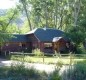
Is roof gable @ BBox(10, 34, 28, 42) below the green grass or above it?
above

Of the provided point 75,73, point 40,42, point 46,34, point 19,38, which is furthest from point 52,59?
point 19,38

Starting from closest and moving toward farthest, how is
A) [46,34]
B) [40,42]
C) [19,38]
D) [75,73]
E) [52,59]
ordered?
[75,73] → [52,59] → [40,42] → [46,34] → [19,38]

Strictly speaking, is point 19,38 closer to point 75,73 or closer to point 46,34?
point 46,34

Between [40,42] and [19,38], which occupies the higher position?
[19,38]

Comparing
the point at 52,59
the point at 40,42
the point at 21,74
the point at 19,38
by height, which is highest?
the point at 19,38

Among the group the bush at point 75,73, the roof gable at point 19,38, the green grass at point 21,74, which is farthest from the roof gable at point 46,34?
the bush at point 75,73

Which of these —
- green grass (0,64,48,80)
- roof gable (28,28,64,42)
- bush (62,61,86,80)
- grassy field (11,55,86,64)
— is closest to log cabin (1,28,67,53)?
roof gable (28,28,64,42)

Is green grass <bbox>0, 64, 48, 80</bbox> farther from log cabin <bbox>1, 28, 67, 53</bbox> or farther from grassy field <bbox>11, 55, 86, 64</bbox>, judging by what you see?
log cabin <bbox>1, 28, 67, 53</bbox>

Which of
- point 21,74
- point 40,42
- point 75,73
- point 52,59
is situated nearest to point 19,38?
point 40,42

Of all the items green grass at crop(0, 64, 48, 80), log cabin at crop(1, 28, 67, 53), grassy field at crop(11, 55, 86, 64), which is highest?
log cabin at crop(1, 28, 67, 53)

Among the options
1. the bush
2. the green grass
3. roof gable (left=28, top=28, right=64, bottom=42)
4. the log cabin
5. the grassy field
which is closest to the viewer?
the bush

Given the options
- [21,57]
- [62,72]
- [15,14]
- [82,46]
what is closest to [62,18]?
[15,14]

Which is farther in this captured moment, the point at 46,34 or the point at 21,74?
the point at 46,34

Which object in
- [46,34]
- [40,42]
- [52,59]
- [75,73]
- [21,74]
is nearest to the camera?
[75,73]
